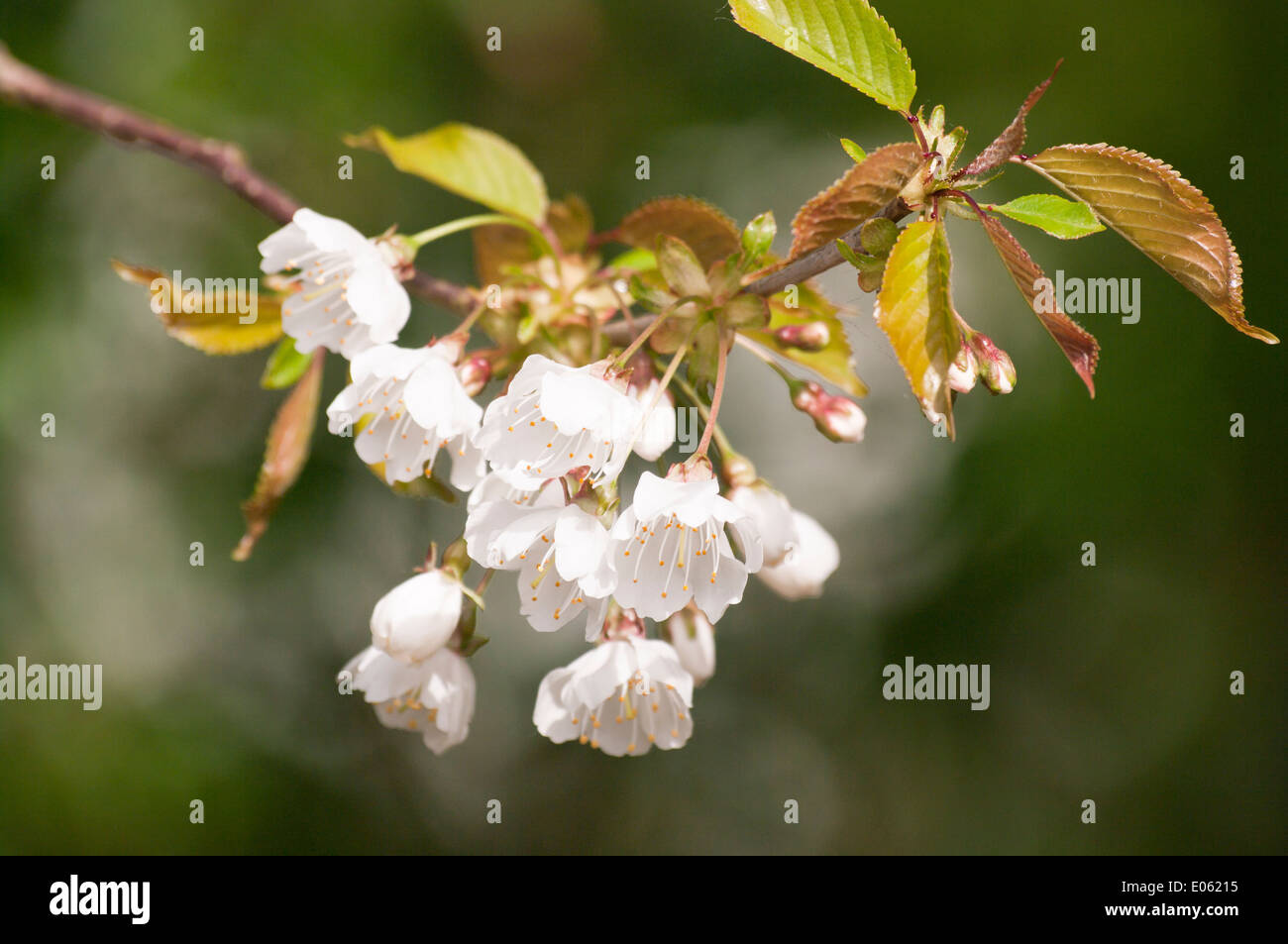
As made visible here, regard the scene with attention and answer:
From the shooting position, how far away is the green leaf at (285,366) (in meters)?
1.34

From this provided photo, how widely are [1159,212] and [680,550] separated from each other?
0.52 metres

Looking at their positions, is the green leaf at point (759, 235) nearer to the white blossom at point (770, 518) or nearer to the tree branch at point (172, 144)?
the white blossom at point (770, 518)

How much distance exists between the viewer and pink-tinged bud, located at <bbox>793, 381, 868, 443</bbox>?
1.06 m

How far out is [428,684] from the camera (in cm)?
110

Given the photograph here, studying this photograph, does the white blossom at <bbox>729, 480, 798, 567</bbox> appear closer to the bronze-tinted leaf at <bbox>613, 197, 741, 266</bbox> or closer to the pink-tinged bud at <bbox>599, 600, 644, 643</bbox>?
the pink-tinged bud at <bbox>599, 600, 644, 643</bbox>

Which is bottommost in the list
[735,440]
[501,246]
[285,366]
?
[285,366]

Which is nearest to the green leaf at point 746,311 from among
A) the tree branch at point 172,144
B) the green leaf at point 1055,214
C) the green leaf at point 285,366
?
the green leaf at point 1055,214

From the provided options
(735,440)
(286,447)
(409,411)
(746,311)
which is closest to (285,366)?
(286,447)

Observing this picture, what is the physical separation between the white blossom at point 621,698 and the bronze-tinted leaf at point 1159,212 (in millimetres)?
596

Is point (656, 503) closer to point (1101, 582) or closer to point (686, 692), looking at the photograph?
point (686, 692)

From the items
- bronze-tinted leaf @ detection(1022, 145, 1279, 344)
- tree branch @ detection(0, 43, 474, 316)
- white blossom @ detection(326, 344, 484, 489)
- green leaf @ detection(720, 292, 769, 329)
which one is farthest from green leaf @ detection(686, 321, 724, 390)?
tree branch @ detection(0, 43, 474, 316)

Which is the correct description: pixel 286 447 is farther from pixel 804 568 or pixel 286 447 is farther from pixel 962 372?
pixel 962 372

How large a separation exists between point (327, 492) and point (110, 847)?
43.5 inches

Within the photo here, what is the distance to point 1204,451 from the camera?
277 cm
